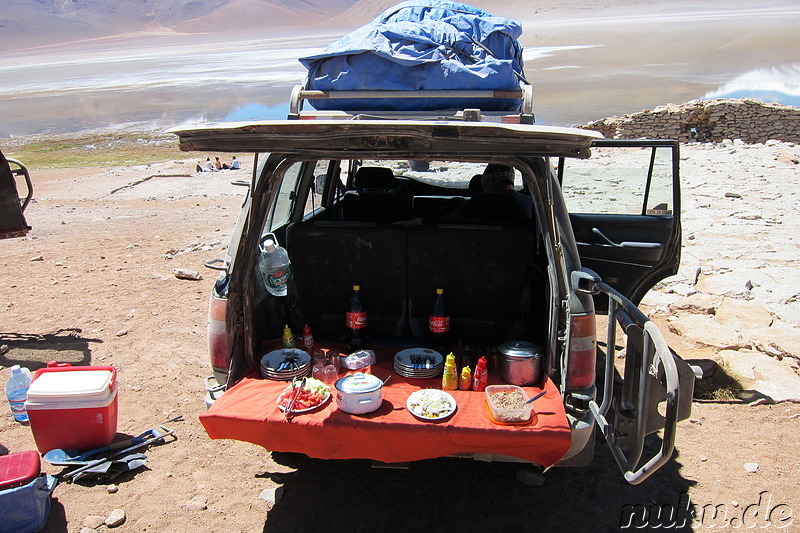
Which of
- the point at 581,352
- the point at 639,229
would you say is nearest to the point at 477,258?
the point at 581,352

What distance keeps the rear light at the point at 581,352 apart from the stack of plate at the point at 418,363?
78cm

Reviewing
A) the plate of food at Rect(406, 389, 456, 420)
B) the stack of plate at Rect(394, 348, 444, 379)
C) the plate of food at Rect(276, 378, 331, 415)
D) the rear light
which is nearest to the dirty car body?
the rear light

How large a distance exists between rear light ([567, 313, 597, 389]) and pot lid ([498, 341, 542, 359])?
31 cm

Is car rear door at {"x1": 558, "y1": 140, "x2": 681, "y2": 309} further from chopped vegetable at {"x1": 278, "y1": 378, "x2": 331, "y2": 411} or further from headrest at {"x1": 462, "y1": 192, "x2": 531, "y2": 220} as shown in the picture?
chopped vegetable at {"x1": 278, "y1": 378, "x2": 331, "y2": 411}

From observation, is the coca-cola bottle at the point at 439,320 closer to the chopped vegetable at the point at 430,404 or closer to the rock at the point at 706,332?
the chopped vegetable at the point at 430,404

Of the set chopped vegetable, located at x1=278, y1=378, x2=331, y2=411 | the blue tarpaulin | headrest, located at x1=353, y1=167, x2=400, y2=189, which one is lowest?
chopped vegetable, located at x1=278, y1=378, x2=331, y2=411

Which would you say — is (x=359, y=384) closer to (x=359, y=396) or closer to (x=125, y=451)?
(x=359, y=396)

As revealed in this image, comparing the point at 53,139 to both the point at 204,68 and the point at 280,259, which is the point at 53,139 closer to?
the point at 280,259

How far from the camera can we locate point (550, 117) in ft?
95.2

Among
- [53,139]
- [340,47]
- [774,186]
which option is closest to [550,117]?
[774,186]

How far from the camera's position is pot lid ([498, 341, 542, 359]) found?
336cm

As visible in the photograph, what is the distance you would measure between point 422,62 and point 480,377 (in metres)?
2.06

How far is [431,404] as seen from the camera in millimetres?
3105

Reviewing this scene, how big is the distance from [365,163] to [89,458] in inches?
146
